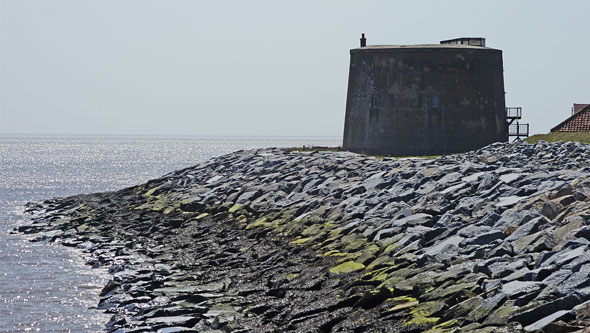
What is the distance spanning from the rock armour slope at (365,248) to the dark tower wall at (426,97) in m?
3.85

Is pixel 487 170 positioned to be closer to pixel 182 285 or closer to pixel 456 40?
pixel 182 285

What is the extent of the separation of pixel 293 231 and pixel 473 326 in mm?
8500

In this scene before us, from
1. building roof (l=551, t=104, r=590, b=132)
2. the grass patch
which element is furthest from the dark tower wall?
building roof (l=551, t=104, r=590, b=132)

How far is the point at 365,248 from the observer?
1378cm

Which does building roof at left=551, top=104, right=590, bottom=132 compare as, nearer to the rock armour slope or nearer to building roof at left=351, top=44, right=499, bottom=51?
building roof at left=351, top=44, right=499, bottom=51

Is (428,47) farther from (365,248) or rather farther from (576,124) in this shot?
(365,248)

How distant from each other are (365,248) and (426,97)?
1511 cm

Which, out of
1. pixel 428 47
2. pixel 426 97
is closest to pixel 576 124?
pixel 426 97

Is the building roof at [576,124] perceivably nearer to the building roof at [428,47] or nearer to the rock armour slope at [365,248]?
the building roof at [428,47]

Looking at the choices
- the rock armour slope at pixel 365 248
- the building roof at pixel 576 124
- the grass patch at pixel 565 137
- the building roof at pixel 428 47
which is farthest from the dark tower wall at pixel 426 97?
the rock armour slope at pixel 365 248

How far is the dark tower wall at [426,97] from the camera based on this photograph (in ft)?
92.2

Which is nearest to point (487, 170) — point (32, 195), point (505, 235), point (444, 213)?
point (444, 213)

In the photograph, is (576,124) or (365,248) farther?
(576,124)

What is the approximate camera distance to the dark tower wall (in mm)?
28094
